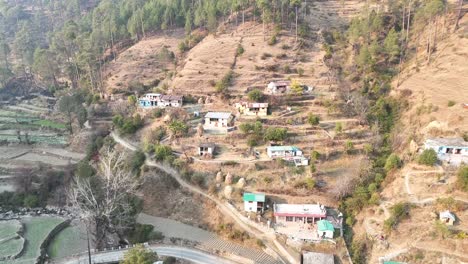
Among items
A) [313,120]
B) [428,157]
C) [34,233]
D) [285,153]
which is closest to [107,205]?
[34,233]

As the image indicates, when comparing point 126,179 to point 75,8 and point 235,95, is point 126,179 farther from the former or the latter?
point 75,8

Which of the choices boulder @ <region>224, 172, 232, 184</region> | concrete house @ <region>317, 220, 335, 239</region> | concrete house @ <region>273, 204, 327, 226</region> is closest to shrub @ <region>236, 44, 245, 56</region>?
boulder @ <region>224, 172, 232, 184</region>

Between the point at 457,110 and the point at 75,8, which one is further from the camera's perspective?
the point at 75,8

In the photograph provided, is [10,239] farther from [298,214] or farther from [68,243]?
[298,214]

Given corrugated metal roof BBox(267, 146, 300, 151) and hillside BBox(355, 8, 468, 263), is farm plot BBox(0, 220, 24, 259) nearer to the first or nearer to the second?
corrugated metal roof BBox(267, 146, 300, 151)

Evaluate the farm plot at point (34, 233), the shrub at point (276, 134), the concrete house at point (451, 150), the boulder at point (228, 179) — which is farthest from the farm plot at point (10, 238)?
the concrete house at point (451, 150)

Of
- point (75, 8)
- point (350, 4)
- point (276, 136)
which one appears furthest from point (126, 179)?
point (75, 8)

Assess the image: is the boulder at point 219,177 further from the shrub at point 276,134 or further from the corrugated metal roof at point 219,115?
the corrugated metal roof at point 219,115
